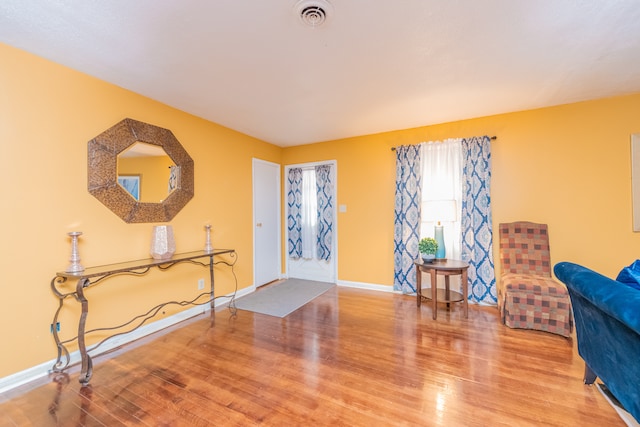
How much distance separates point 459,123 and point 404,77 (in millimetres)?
1592

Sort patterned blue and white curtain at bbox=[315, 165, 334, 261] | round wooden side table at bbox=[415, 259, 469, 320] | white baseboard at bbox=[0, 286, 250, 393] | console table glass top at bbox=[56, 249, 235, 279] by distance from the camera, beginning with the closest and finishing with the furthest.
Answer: white baseboard at bbox=[0, 286, 250, 393] < console table glass top at bbox=[56, 249, 235, 279] < round wooden side table at bbox=[415, 259, 469, 320] < patterned blue and white curtain at bbox=[315, 165, 334, 261]

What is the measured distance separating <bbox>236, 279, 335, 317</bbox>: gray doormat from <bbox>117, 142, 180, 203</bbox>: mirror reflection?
1.70m

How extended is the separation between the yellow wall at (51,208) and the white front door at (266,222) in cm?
138

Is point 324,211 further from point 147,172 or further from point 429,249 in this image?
point 147,172

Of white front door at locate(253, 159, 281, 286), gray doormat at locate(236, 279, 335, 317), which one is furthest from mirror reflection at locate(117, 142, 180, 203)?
gray doormat at locate(236, 279, 335, 317)

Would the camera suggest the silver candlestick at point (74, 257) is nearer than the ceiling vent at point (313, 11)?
No

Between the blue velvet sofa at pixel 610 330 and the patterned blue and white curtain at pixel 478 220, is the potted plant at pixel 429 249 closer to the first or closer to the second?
the patterned blue and white curtain at pixel 478 220

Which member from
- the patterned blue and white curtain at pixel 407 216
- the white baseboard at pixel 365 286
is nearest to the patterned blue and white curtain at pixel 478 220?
the patterned blue and white curtain at pixel 407 216

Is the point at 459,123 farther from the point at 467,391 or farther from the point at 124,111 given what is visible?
the point at 124,111

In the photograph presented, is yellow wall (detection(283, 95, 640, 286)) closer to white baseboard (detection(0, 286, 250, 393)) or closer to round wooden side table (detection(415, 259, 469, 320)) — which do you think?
round wooden side table (detection(415, 259, 469, 320))

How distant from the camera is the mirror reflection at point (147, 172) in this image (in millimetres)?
2475

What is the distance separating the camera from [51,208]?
2.02 metres

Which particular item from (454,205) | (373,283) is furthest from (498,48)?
(373,283)

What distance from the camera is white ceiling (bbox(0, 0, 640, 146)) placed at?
1.54m
